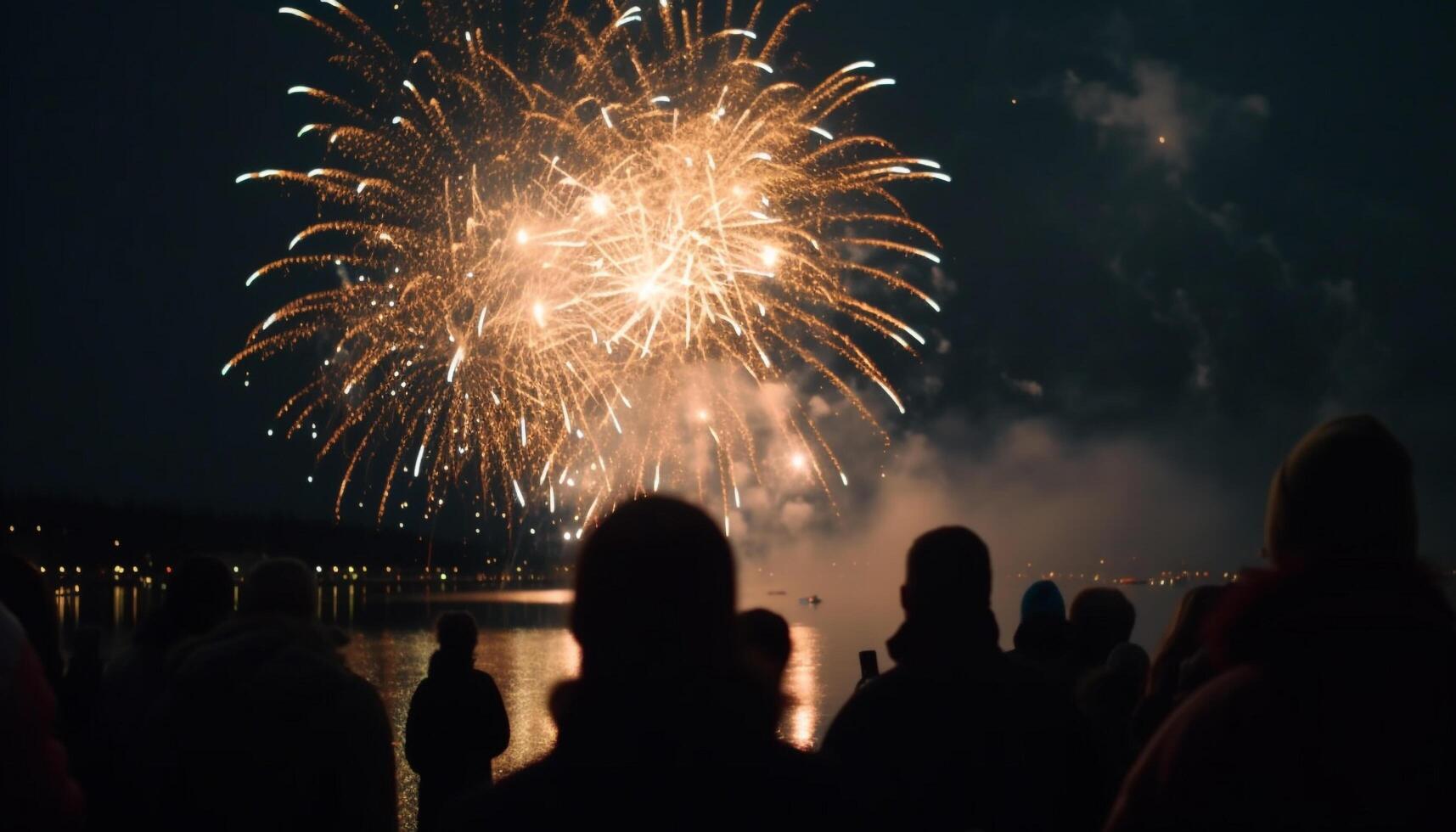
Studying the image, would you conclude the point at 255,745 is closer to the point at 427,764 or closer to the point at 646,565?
the point at 646,565

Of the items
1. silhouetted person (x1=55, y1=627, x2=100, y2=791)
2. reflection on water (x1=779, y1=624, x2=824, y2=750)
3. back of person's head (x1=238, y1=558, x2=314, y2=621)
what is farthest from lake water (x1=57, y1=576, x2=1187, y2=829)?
silhouetted person (x1=55, y1=627, x2=100, y2=791)

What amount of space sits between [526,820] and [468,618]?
20.2ft

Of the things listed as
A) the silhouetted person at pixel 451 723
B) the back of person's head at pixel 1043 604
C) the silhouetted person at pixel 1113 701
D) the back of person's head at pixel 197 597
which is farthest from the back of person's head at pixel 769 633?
the silhouetted person at pixel 451 723

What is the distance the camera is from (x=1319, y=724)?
2.01 meters

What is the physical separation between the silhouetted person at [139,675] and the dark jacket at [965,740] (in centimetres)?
260

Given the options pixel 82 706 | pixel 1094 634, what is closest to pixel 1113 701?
pixel 1094 634

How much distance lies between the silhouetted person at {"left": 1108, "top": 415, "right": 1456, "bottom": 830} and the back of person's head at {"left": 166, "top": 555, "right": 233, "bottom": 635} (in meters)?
4.04

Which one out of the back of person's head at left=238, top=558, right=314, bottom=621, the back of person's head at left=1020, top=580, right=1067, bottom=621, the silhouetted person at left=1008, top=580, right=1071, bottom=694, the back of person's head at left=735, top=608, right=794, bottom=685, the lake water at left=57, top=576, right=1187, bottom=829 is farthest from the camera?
the lake water at left=57, top=576, right=1187, bottom=829

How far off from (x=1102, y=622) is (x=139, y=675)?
14.7 feet

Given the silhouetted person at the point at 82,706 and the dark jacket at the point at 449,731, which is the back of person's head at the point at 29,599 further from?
the dark jacket at the point at 449,731

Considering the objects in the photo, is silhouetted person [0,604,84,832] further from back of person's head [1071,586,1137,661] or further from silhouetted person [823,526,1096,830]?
back of person's head [1071,586,1137,661]

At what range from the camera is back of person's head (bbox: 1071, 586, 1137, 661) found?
622cm

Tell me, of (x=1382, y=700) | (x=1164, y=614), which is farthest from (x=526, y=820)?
(x=1164, y=614)

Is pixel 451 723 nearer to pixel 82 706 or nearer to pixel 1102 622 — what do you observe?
pixel 82 706
